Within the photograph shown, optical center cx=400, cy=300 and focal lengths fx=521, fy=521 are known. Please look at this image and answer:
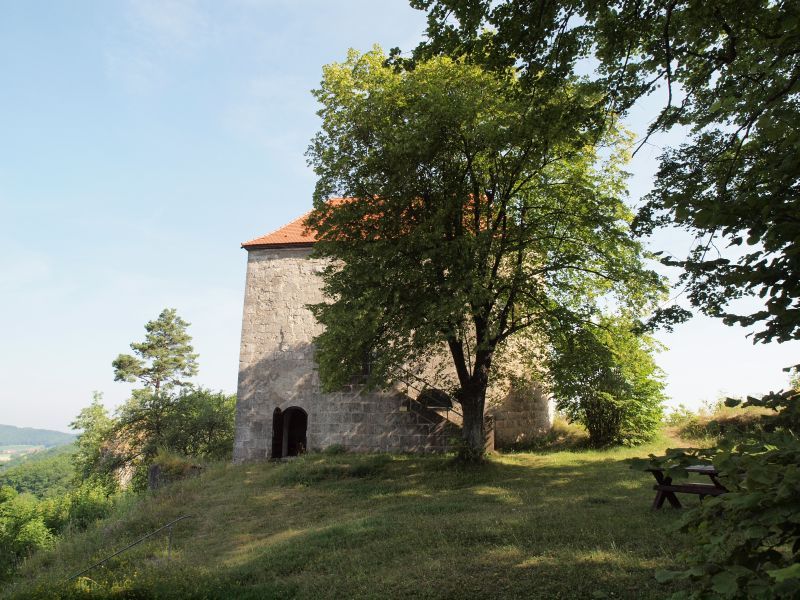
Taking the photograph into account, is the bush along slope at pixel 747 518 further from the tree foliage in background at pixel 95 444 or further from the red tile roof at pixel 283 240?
the tree foliage in background at pixel 95 444

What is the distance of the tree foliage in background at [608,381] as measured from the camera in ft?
44.0

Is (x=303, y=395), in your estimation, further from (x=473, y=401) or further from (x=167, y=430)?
(x=167, y=430)

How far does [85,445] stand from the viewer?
34562 mm

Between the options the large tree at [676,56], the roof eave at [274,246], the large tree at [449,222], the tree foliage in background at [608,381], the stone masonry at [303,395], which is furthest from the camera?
the roof eave at [274,246]

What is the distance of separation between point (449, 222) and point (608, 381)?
5924 millimetres

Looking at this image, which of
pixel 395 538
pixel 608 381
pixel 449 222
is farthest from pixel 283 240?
pixel 395 538

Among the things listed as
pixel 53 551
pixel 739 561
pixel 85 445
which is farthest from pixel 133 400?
pixel 739 561

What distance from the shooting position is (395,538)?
312 inches

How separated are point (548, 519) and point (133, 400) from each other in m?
26.6

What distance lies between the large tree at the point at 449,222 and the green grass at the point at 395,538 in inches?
112

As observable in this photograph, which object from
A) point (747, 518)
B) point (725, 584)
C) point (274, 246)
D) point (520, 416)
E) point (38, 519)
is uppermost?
point (274, 246)

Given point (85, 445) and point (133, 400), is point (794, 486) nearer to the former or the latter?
point (133, 400)

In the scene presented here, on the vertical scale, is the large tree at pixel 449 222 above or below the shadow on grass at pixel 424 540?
above

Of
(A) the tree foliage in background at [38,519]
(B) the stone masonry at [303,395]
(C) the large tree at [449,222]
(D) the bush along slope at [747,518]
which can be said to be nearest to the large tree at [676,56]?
(D) the bush along slope at [747,518]
